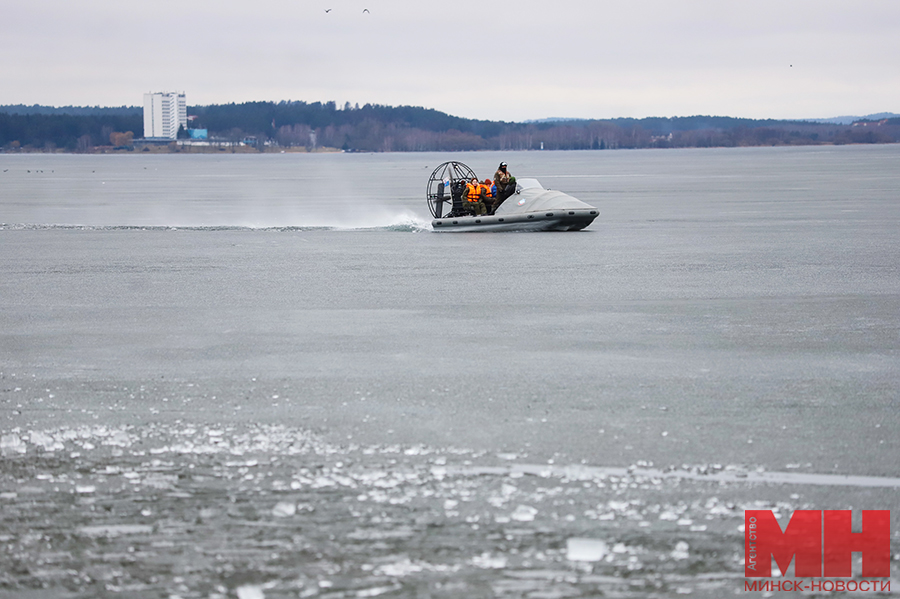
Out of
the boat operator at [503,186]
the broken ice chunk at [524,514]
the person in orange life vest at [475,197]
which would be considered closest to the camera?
the broken ice chunk at [524,514]

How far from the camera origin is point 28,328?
12.8 metres

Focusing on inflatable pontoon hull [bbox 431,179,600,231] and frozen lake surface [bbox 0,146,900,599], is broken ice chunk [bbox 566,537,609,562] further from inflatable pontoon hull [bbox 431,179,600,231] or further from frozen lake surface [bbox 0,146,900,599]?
inflatable pontoon hull [bbox 431,179,600,231]

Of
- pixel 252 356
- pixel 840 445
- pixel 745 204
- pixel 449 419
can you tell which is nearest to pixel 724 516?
pixel 840 445

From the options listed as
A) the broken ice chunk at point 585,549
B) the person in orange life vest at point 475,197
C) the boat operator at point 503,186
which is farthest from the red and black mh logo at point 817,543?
the person in orange life vest at point 475,197

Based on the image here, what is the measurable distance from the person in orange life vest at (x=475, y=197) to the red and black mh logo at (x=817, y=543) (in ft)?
71.3

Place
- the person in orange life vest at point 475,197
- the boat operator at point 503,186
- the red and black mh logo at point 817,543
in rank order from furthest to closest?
the person in orange life vest at point 475,197, the boat operator at point 503,186, the red and black mh logo at point 817,543

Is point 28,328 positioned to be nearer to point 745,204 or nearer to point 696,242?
point 696,242

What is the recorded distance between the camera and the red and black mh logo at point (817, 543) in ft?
17.6

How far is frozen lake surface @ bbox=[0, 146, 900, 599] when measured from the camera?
5500mm

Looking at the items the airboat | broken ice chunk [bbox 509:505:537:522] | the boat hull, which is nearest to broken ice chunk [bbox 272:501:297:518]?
broken ice chunk [bbox 509:505:537:522]

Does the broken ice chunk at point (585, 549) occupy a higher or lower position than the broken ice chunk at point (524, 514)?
lower

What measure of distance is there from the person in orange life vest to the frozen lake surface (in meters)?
8.80

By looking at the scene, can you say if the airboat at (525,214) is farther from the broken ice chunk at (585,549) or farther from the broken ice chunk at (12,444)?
the broken ice chunk at (585,549)

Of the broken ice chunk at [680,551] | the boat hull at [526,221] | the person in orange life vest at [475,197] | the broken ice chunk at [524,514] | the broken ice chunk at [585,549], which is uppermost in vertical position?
the person in orange life vest at [475,197]
